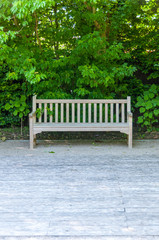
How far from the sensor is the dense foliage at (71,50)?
6.59 m

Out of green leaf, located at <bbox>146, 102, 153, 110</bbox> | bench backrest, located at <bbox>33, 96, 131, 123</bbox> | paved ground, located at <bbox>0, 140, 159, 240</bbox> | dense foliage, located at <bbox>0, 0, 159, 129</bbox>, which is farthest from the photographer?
green leaf, located at <bbox>146, 102, 153, 110</bbox>

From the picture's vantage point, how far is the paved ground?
2.84 metres

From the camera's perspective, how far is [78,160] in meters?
5.40

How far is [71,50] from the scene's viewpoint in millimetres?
7309

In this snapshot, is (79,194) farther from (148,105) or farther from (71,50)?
(148,105)

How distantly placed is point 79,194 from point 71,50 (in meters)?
4.35

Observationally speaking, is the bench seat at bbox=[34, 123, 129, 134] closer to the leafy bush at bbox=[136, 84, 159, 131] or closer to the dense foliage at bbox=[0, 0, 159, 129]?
the dense foliage at bbox=[0, 0, 159, 129]

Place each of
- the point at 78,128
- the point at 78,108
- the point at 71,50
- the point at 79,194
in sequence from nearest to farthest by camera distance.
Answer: the point at 79,194
the point at 78,128
the point at 78,108
the point at 71,50

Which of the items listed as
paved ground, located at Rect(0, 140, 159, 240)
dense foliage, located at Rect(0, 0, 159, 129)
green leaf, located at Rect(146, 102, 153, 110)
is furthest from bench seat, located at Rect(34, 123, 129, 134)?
green leaf, located at Rect(146, 102, 153, 110)

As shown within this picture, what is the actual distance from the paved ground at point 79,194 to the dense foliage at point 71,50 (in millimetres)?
1635

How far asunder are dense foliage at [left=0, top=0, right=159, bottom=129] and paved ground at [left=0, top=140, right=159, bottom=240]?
1.64m

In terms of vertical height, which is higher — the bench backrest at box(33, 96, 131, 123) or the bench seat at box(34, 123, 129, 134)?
the bench backrest at box(33, 96, 131, 123)

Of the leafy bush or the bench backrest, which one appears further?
the leafy bush

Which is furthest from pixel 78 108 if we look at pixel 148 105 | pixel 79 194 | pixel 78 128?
pixel 79 194
